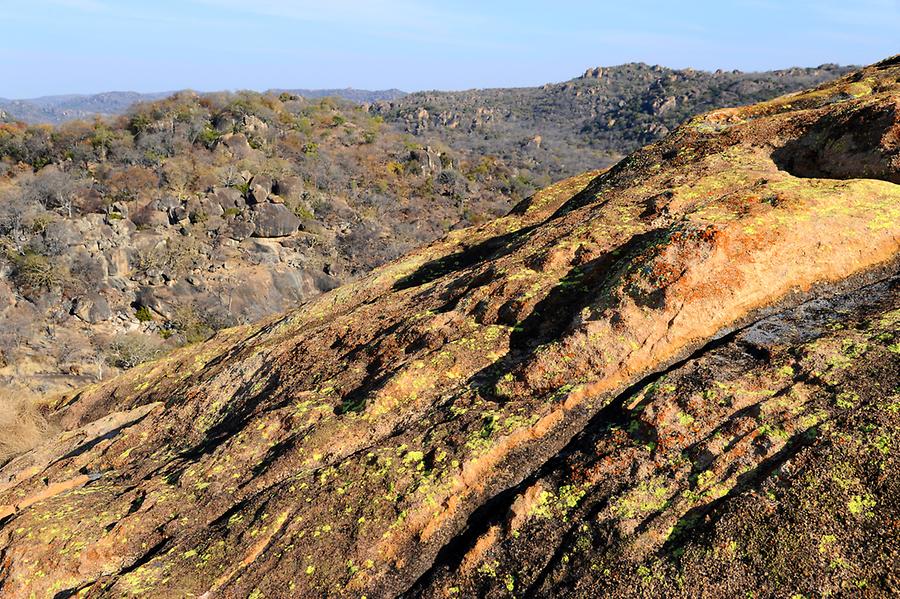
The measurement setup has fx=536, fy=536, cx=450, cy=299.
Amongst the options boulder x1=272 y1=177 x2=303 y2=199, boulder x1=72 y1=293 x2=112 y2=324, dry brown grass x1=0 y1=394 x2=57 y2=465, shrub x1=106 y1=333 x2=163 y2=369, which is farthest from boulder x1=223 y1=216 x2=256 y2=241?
dry brown grass x1=0 y1=394 x2=57 y2=465

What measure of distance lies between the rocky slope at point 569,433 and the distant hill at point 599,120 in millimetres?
109810

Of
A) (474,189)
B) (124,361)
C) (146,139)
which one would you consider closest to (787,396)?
(124,361)

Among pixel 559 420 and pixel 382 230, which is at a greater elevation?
pixel 559 420

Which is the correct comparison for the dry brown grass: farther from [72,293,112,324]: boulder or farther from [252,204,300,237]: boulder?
[252,204,300,237]: boulder

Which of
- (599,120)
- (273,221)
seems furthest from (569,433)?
(599,120)

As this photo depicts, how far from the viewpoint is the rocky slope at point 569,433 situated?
6.26 m

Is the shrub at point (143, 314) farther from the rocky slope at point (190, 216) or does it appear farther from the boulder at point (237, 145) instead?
the boulder at point (237, 145)

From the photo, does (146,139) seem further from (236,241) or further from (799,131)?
(799,131)

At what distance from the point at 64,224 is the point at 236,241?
17029 millimetres

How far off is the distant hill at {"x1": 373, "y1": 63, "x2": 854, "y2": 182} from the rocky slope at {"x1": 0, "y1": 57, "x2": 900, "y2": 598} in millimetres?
109810

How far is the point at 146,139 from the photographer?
249 ft

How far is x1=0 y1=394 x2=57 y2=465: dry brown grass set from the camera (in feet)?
56.5

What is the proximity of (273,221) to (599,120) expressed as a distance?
14435 cm

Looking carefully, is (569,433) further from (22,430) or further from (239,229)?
(239,229)
